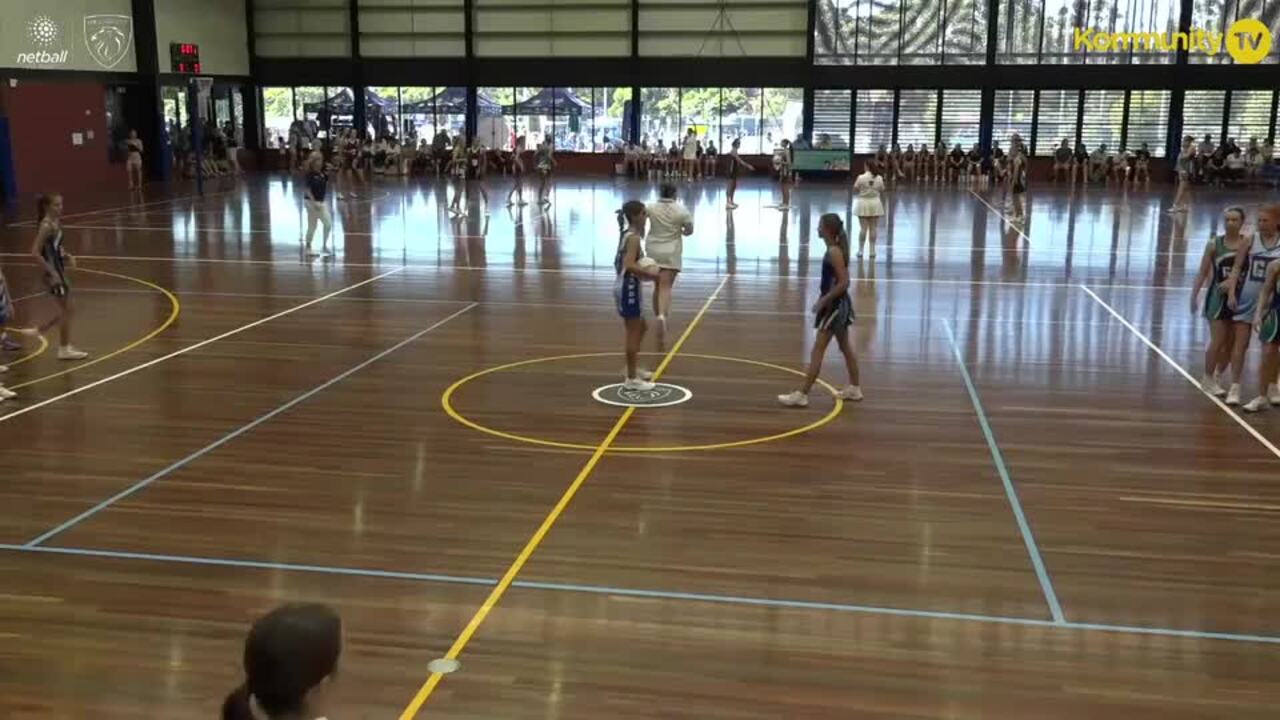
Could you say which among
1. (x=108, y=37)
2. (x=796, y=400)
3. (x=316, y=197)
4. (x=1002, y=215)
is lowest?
(x=796, y=400)

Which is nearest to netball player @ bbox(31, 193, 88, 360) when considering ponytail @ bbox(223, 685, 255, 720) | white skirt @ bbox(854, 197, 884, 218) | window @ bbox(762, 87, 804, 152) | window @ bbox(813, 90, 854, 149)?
ponytail @ bbox(223, 685, 255, 720)

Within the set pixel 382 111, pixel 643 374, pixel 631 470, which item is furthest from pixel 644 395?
pixel 382 111

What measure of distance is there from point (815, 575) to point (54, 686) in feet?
12.3

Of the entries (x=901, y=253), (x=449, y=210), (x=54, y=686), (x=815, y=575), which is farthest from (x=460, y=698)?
(x=449, y=210)

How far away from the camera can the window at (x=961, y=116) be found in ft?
132

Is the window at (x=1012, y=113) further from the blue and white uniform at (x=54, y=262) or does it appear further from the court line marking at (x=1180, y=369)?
the blue and white uniform at (x=54, y=262)

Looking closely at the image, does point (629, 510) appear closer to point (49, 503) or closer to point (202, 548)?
point (202, 548)

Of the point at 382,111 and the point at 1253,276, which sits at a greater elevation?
the point at 382,111

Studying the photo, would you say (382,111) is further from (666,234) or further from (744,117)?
(666,234)

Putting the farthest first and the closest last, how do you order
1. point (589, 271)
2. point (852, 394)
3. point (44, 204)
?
point (589, 271)
point (44, 204)
point (852, 394)

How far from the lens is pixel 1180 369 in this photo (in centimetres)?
1127

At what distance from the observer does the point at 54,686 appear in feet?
16.7

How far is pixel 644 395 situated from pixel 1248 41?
36.0 metres

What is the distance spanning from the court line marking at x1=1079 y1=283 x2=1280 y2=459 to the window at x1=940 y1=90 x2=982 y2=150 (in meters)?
25.7
